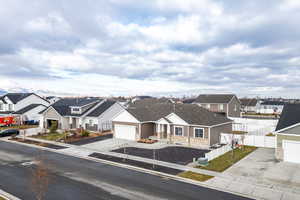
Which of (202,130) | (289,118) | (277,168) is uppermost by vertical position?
(289,118)

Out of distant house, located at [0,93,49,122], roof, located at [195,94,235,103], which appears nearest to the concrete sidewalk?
distant house, located at [0,93,49,122]

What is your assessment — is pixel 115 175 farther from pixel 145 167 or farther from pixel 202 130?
pixel 202 130

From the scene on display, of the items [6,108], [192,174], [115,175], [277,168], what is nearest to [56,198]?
[115,175]

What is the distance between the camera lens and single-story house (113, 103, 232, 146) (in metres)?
30.7

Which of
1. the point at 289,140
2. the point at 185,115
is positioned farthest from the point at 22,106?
the point at 289,140

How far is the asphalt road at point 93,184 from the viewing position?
47.9ft

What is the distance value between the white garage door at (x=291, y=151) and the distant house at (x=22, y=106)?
5407cm

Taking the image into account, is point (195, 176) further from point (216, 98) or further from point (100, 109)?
point (216, 98)

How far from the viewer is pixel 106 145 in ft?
101

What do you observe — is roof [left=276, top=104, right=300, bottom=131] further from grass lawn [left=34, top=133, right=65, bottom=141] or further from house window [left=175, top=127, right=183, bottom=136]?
grass lawn [left=34, top=133, right=65, bottom=141]

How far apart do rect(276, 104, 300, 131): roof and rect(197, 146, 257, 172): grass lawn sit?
511cm

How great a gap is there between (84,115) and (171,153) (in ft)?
75.1

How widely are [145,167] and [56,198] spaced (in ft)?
28.6

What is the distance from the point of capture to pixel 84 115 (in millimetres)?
42875
